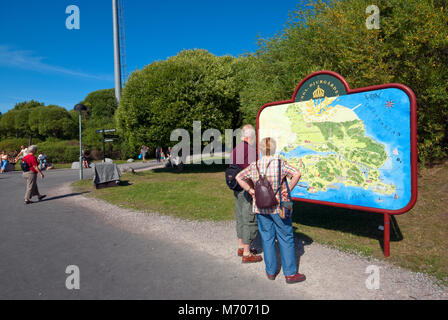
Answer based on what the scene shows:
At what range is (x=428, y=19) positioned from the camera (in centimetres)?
812

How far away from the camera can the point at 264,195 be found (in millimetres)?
3674

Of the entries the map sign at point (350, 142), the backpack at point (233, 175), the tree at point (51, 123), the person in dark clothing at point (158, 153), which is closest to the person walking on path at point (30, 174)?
the backpack at point (233, 175)

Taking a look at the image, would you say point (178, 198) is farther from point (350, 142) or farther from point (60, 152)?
point (60, 152)

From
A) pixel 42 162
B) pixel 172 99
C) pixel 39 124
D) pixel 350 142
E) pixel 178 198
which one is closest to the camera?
pixel 350 142

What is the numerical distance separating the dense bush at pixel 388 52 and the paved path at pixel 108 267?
7.34 metres

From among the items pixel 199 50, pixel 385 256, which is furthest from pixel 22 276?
pixel 199 50

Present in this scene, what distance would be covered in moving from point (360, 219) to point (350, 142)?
2638mm

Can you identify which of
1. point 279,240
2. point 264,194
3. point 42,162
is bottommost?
point 279,240

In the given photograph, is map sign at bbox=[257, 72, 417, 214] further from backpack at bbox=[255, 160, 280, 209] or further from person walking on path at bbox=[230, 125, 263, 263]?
backpack at bbox=[255, 160, 280, 209]

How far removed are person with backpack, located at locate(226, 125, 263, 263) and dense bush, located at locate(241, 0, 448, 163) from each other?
598 cm

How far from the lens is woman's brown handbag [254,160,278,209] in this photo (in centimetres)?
365

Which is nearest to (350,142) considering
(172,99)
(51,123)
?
(172,99)

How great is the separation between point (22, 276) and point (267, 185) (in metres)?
3.74

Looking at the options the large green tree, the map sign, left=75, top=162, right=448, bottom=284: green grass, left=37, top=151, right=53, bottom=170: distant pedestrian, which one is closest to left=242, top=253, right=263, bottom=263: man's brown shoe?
left=75, top=162, right=448, bottom=284: green grass
